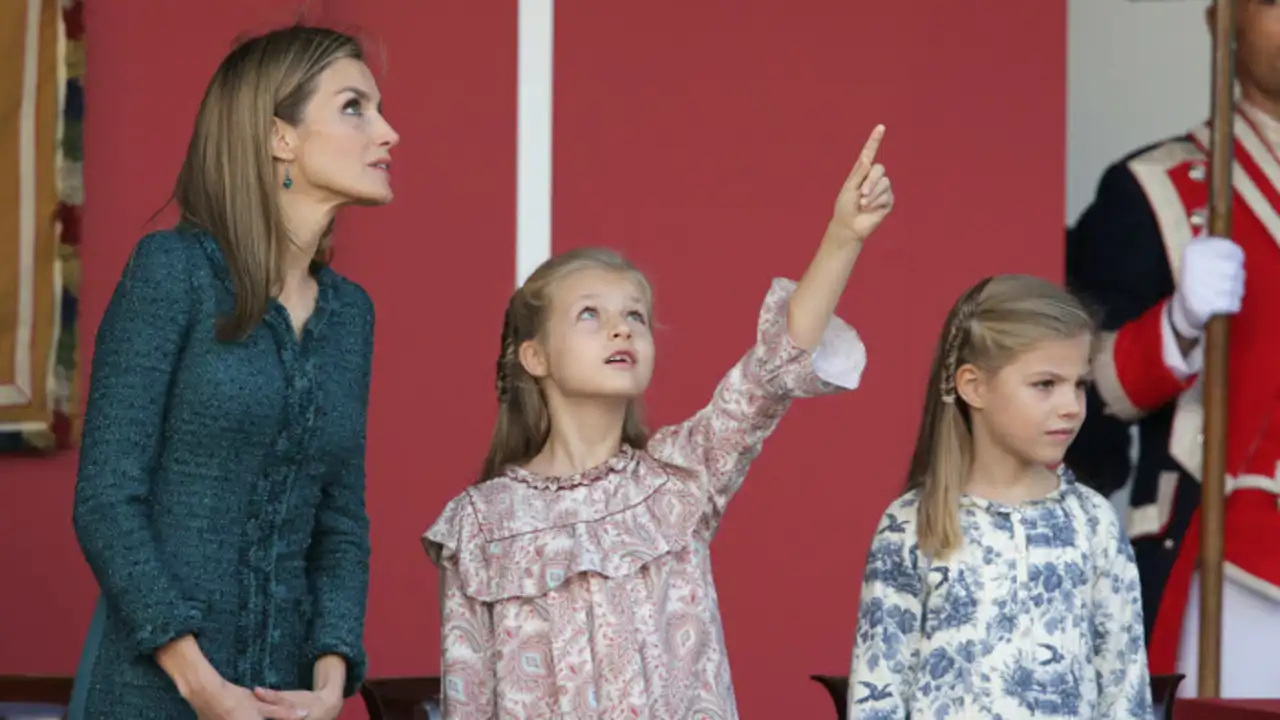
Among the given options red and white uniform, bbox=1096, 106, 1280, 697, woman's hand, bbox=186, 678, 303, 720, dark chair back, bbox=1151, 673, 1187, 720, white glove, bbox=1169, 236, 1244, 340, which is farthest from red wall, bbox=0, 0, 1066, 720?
woman's hand, bbox=186, 678, 303, 720

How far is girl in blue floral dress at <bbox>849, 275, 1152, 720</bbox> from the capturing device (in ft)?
10.2

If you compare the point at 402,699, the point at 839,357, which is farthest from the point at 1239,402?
the point at 402,699

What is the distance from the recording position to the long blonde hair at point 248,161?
252cm

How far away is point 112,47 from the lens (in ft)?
13.2

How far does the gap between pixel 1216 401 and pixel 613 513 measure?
1623 millimetres

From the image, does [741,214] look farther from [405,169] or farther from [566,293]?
[566,293]

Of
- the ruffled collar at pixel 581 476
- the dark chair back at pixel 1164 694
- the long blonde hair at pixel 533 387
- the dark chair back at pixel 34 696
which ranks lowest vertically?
the dark chair back at pixel 1164 694

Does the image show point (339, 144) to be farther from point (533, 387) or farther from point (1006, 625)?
point (1006, 625)

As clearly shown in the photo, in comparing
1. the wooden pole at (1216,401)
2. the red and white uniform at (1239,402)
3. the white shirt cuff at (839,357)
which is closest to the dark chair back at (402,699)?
the white shirt cuff at (839,357)

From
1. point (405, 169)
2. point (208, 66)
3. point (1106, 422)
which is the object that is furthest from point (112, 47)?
point (1106, 422)

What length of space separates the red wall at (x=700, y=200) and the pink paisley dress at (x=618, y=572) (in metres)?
1.23

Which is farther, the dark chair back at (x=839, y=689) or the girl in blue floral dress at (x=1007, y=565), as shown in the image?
the dark chair back at (x=839, y=689)

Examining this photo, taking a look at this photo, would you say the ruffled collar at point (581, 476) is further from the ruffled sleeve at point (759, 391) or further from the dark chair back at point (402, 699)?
the dark chair back at point (402, 699)

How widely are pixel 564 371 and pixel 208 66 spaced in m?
1.44
